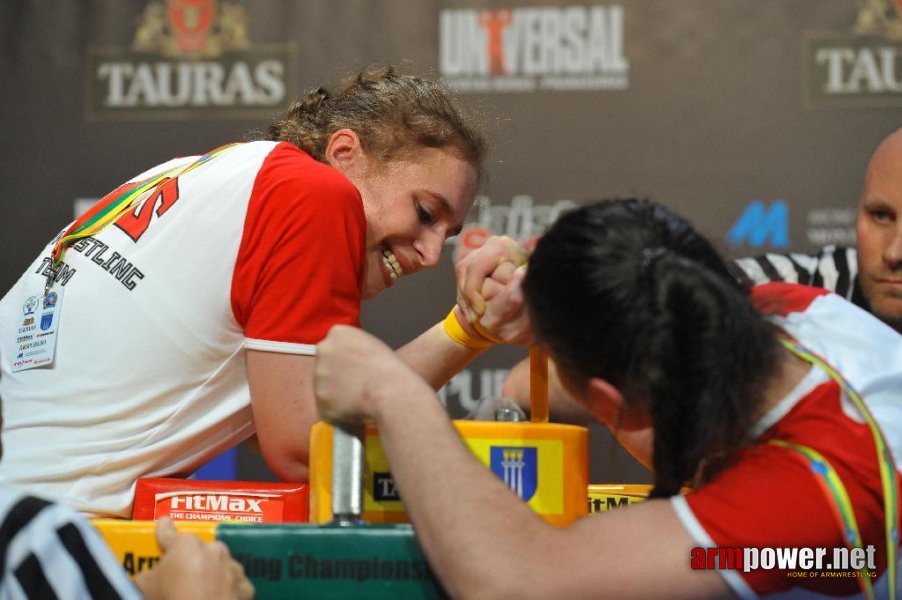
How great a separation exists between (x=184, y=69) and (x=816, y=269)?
1.89m

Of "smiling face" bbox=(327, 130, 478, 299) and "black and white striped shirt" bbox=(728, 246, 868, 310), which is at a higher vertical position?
"smiling face" bbox=(327, 130, 478, 299)

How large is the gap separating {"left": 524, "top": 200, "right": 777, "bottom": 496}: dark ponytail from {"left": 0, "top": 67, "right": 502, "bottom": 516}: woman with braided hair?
15.1 inches

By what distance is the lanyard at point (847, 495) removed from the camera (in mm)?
1097

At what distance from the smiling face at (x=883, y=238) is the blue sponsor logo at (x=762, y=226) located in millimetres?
533

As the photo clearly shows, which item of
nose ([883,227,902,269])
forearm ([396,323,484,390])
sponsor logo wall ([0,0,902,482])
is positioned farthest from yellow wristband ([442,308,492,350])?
sponsor logo wall ([0,0,902,482])

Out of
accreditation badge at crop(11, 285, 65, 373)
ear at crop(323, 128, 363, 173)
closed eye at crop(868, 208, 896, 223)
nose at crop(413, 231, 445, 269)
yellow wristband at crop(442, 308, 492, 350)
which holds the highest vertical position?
ear at crop(323, 128, 363, 173)

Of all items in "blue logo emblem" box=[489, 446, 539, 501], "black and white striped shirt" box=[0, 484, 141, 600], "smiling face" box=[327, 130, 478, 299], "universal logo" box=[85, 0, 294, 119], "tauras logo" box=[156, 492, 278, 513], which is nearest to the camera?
"black and white striped shirt" box=[0, 484, 141, 600]

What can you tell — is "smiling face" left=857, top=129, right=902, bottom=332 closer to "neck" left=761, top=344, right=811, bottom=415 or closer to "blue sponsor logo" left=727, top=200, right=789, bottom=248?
"blue sponsor logo" left=727, top=200, right=789, bottom=248

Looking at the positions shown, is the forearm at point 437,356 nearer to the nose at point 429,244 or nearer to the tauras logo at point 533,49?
the nose at point 429,244

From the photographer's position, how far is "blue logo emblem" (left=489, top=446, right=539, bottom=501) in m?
1.26

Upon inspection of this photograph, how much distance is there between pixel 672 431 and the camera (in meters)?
1.16

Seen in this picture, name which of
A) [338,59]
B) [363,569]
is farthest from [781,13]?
[363,569]

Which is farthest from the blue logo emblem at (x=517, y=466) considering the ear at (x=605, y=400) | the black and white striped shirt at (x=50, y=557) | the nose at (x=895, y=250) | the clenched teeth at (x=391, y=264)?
the nose at (x=895, y=250)

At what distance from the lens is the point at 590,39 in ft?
10.1
